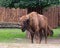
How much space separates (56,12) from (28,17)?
67.9 ft

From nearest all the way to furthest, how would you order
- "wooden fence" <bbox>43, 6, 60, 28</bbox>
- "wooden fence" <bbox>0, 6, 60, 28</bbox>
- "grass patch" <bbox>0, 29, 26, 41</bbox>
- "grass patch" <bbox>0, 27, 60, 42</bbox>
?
1. "grass patch" <bbox>0, 27, 60, 42</bbox>
2. "grass patch" <bbox>0, 29, 26, 41</bbox>
3. "wooden fence" <bbox>0, 6, 60, 28</bbox>
4. "wooden fence" <bbox>43, 6, 60, 28</bbox>

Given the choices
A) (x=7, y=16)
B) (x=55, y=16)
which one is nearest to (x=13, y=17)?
(x=7, y=16)

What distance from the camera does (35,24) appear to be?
14.7 m

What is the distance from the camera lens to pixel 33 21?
14438 mm

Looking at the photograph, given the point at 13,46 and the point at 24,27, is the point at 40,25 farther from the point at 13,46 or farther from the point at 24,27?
the point at 13,46

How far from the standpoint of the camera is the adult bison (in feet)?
45.5

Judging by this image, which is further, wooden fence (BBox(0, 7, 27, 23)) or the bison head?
wooden fence (BBox(0, 7, 27, 23))

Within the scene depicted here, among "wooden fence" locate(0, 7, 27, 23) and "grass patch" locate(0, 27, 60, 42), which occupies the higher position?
"wooden fence" locate(0, 7, 27, 23)

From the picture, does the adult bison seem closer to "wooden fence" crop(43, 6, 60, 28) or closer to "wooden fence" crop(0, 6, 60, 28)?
"wooden fence" crop(0, 6, 60, 28)

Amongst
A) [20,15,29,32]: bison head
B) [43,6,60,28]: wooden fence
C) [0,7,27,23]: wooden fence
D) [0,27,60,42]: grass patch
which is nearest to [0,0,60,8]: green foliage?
[0,27,60,42]: grass patch

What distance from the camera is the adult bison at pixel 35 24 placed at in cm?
1388

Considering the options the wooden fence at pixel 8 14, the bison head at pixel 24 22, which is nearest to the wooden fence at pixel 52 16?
the wooden fence at pixel 8 14

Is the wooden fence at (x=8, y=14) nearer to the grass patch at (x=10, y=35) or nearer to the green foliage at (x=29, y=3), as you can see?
the grass patch at (x=10, y=35)

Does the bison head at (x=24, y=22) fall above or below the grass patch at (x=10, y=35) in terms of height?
above
